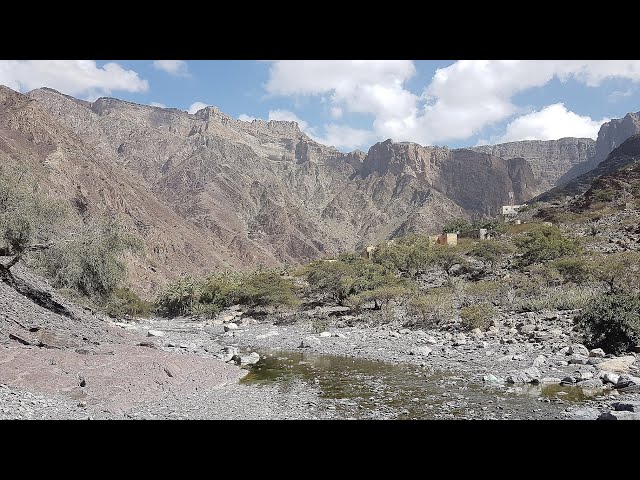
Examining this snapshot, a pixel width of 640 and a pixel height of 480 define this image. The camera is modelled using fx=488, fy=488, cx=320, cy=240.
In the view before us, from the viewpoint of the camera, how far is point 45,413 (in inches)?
376

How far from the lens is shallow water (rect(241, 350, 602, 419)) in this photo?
429 inches

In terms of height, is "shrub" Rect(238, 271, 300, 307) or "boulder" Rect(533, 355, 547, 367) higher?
"shrub" Rect(238, 271, 300, 307)

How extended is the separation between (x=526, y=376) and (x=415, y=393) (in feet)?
10.4

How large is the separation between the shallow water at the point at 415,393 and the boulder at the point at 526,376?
44 centimetres

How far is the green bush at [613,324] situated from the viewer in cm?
1536

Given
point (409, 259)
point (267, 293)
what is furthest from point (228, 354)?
point (409, 259)

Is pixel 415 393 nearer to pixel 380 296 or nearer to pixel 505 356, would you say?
pixel 505 356

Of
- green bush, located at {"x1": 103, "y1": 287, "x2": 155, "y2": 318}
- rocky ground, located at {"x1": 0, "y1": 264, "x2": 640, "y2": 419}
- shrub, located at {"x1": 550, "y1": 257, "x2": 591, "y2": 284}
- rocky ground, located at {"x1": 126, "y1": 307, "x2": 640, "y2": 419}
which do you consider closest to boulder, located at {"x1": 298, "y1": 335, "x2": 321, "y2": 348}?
rocky ground, located at {"x1": 126, "y1": 307, "x2": 640, "y2": 419}

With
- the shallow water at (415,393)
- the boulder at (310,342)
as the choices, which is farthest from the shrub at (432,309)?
the shallow water at (415,393)

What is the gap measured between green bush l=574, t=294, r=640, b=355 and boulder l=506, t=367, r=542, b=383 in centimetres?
352

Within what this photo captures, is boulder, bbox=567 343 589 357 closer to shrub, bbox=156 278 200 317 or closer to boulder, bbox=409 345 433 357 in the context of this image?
boulder, bbox=409 345 433 357
